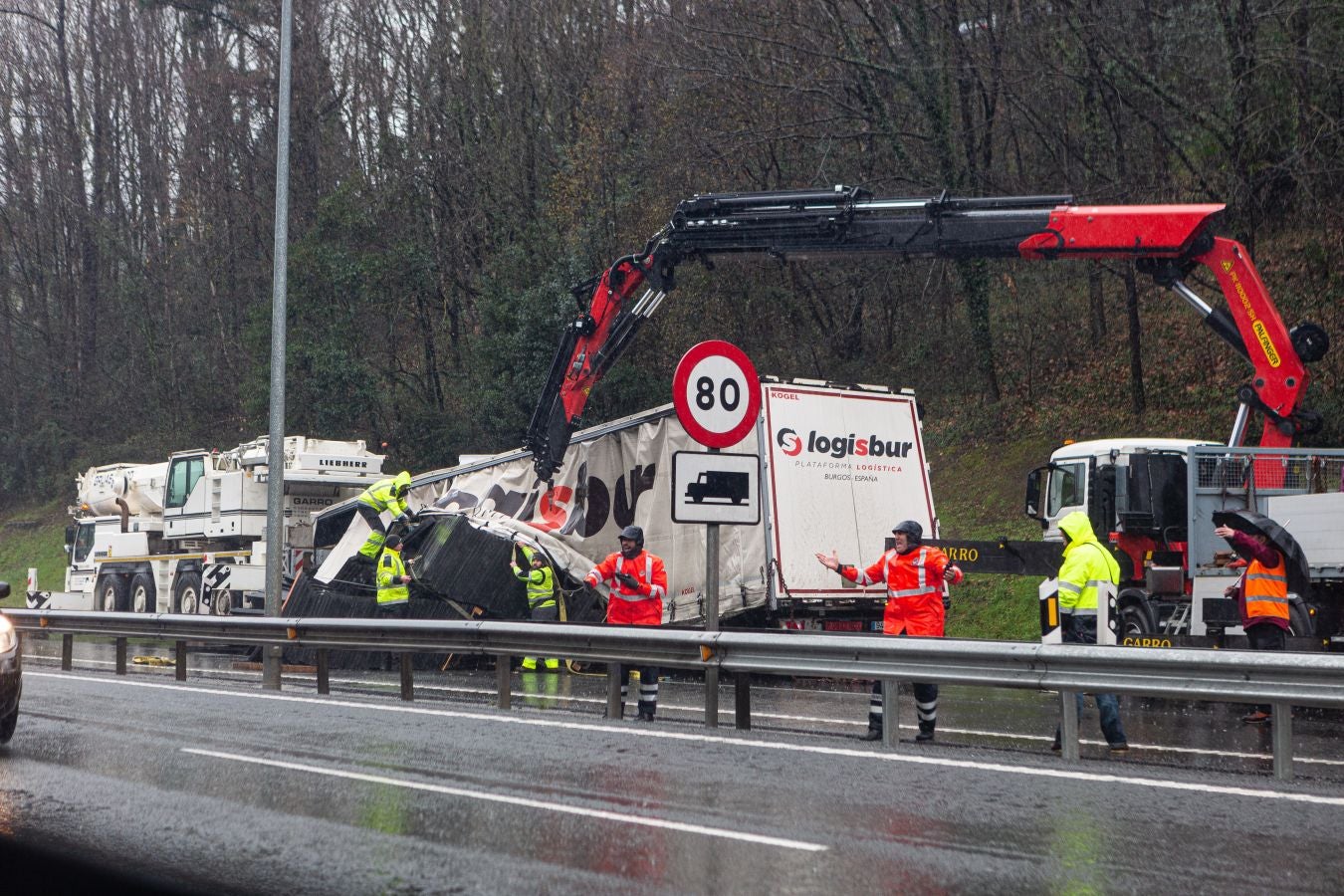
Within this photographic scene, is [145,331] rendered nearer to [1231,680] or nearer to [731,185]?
[731,185]

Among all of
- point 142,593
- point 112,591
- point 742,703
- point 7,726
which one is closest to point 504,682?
point 742,703

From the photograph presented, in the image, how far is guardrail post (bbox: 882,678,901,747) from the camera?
9734mm

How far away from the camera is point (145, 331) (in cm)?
4853

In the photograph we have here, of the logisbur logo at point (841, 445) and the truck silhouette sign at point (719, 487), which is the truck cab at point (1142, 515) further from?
the truck silhouette sign at point (719, 487)

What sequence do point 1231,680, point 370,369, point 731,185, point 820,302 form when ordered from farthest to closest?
point 370,369
point 820,302
point 731,185
point 1231,680

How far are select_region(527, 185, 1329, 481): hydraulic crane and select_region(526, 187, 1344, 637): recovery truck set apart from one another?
2 centimetres

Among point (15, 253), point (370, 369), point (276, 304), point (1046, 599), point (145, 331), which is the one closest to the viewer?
point (1046, 599)

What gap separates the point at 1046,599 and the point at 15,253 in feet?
164

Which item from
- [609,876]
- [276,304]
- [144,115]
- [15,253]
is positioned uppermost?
[144,115]

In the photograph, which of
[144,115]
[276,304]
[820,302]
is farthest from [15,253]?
[276,304]

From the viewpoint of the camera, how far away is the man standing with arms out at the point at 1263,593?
13102mm

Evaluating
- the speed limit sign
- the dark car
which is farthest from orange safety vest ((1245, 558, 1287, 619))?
the dark car

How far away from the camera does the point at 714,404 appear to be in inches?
423

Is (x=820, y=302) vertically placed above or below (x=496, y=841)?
above
